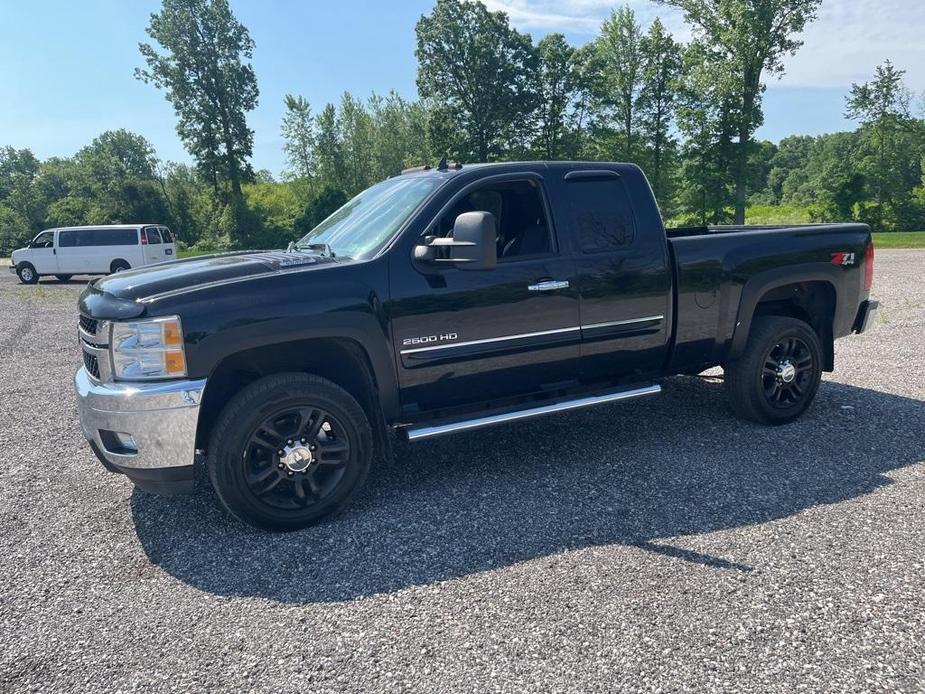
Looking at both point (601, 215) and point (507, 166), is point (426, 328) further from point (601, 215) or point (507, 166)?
point (601, 215)

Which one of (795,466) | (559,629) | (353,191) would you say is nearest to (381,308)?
(559,629)

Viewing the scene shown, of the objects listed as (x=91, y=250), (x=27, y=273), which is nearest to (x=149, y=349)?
(x=91, y=250)

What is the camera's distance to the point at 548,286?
434 centimetres

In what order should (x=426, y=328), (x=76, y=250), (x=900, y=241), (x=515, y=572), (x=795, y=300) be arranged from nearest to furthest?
1. (x=515, y=572)
2. (x=426, y=328)
3. (x=795, y=300)
4. (x=76, y=250)
5. (x=900, y=241)

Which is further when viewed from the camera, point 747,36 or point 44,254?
point 747,36

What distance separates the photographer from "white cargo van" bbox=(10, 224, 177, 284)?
23.5 m

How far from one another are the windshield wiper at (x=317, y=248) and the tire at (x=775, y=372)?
3.20 meters

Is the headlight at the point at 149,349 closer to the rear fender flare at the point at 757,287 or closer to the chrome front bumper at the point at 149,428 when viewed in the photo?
the chrome front bumper at the point at 149,428

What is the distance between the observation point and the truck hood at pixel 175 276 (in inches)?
141

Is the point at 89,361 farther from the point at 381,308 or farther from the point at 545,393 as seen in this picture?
the point at 545,393

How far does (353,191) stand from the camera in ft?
178

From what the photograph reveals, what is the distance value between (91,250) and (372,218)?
913 inches

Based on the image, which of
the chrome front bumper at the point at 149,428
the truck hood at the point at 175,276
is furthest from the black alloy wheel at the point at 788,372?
the chrome front bumper at the point at 149,428

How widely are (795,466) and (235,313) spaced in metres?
3.72
